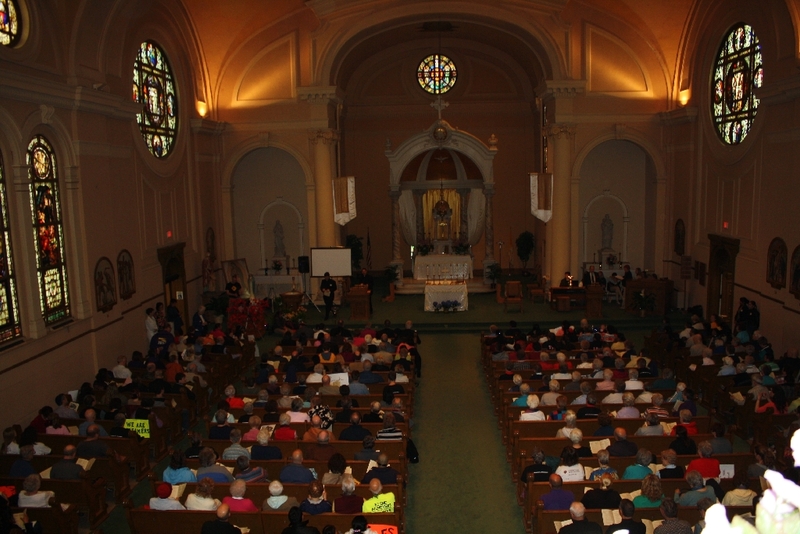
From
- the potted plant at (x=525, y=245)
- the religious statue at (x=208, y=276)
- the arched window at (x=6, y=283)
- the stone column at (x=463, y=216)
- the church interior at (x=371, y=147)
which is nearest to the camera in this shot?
the arched window at (x=6, y=283)

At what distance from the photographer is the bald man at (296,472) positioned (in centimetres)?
895

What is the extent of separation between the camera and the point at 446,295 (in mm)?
22312

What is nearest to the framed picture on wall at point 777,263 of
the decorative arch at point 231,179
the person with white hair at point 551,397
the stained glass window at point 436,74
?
the person with white hair at point 551,397

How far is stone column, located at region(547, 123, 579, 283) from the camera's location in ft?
75.9

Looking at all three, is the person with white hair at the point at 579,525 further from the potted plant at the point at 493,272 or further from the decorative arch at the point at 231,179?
the potted plant at the point at 493,272

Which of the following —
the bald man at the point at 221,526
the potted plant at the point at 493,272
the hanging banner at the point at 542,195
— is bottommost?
the bald man at the point at 221,526

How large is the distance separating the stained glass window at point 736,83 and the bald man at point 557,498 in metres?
13.2

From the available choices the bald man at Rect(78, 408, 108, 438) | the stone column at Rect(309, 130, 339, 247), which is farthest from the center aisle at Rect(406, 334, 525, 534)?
the stone column at Rect(309, 130, 339, 247)

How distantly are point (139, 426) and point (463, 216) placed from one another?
1932 centimetres

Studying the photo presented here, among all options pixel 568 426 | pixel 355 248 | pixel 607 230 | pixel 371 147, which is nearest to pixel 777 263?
pixel 568 426

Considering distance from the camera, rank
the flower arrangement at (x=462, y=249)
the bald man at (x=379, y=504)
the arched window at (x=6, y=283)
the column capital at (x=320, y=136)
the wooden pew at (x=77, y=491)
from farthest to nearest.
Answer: the flower arrangement at (x=462, y=249) < the column capital at (x=320, y=136) < the arched window at (x=6, y=283) < the wooden pew at (x=77, y=491) < the bald man at (x=379, y=504)

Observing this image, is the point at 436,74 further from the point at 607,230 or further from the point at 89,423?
the point at 89,423

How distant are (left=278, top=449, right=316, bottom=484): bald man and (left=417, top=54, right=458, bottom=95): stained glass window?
905 inches

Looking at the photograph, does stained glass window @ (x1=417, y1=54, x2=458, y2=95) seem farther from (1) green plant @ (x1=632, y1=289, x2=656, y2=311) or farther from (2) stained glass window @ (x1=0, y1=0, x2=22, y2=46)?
(2) stained glass window @ (x1=0, y1=0, x2=22, y2=46)
